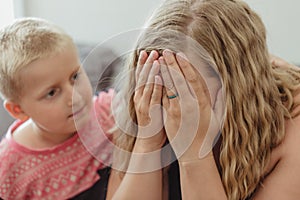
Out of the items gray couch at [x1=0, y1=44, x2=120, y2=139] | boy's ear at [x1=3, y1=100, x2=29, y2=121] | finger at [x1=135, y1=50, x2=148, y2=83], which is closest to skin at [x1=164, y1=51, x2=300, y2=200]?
finger at [x1=135, y1=50, x2=148, y2=83]

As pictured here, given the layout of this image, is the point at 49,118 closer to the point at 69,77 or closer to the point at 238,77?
the point at 69,77

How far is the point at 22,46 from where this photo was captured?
1.28 metres

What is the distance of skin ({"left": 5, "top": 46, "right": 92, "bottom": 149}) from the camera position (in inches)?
50.8

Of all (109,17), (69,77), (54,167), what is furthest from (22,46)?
(109,17)

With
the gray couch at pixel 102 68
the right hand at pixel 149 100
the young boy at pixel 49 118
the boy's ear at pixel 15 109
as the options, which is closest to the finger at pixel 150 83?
the right hand at pixel 149 100

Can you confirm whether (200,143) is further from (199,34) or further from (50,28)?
(50,28)

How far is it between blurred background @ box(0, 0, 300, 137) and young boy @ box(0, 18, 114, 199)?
0.37 feet

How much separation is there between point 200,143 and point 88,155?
445mm

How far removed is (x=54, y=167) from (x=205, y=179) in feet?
1.62

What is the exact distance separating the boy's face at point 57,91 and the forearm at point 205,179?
358mm

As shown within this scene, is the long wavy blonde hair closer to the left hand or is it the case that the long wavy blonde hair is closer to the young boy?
the left hand

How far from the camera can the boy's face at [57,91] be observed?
1288 millimetres

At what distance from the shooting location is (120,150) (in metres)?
1.29

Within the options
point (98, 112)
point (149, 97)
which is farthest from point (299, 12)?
point (149, 97)
